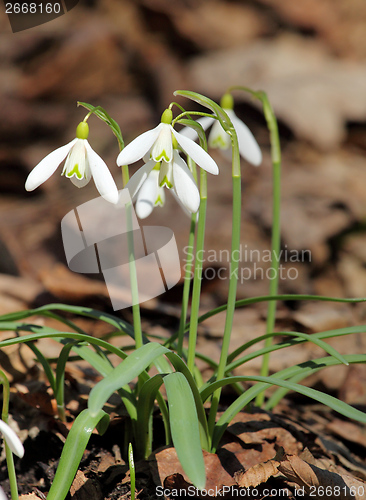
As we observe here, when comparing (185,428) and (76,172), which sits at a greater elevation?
(76,172)

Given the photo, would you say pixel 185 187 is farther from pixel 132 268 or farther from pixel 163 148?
pixel 132 268

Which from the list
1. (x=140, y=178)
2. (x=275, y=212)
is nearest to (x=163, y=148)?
(x=140, y=178)

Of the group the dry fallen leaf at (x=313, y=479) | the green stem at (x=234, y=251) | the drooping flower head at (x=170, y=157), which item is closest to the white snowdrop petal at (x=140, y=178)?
the drooping flower head at (x=170, y=157)

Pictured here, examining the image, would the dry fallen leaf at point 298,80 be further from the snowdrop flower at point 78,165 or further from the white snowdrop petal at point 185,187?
the snowdrop flower at point 78,165

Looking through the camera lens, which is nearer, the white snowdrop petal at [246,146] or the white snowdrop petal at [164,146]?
the white snowdrop petal at [164,146]

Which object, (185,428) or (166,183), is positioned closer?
(185,428)

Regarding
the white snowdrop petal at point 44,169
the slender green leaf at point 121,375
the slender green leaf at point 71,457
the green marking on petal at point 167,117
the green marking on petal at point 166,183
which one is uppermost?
the green marking on petal at point 167,117
